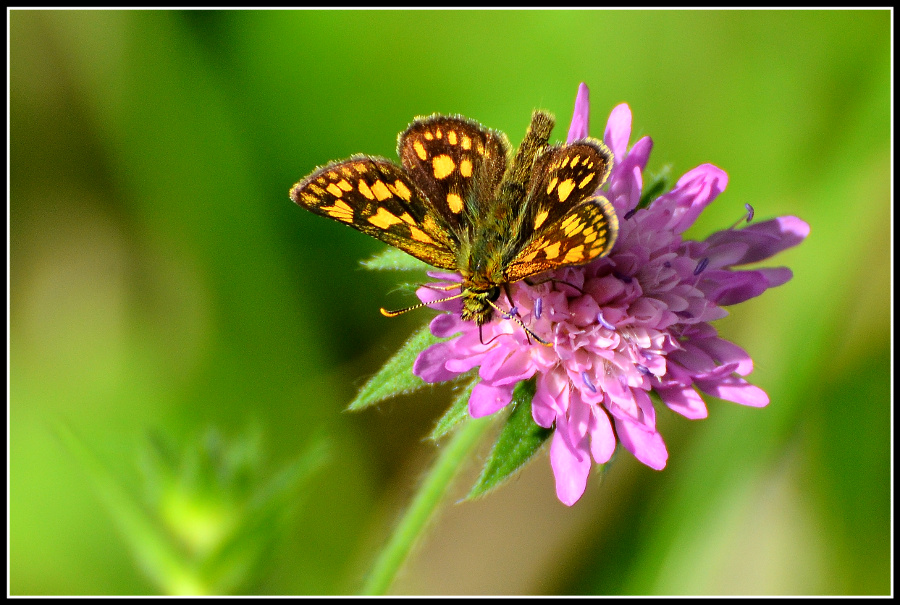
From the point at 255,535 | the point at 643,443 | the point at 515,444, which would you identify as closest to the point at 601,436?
the point at 643,443

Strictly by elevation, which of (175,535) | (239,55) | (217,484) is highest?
(239,55)

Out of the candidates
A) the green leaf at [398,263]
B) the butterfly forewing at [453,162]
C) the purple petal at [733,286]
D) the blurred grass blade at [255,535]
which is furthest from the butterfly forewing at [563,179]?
the blurred grass blade at [255,535]

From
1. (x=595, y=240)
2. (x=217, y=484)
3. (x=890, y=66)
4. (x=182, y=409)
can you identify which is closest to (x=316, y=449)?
(x=217, y=484)

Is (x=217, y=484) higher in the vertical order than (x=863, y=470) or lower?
higher

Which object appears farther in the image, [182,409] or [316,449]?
[182,409]

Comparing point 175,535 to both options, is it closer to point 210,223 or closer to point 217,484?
point 217,484

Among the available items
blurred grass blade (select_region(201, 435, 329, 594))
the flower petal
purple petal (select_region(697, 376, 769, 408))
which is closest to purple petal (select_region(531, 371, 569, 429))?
the flower petal

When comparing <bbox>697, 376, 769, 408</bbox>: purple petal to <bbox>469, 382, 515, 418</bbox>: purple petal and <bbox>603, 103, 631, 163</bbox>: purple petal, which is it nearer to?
<bbox>469, 382, 515, 418</bbox>: purple petal
